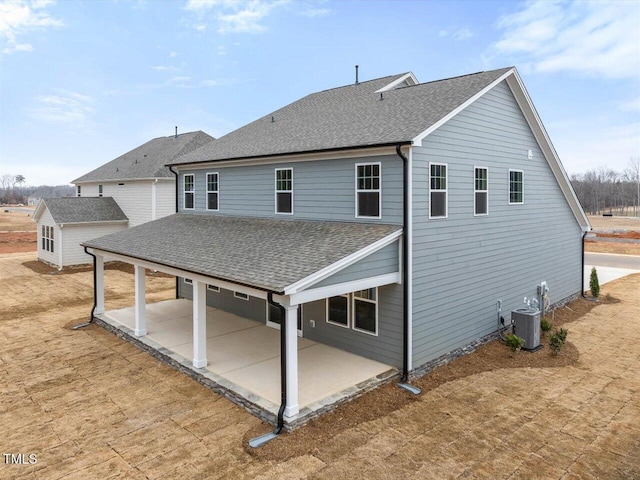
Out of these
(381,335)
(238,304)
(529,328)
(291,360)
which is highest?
(291,360)

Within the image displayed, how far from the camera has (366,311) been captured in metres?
10.1

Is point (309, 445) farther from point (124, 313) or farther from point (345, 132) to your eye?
point (124, 313)

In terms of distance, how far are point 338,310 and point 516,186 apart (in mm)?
7072

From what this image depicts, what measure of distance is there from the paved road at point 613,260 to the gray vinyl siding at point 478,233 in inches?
603

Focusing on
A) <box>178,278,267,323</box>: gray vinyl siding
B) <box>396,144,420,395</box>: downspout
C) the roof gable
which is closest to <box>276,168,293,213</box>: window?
<box>178,278,267,323</box>: gray vinyl siding

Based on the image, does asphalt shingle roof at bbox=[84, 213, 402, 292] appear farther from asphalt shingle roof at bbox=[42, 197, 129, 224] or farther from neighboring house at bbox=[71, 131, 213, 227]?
asphalt shingle roof at bbox=[42, 197, 129, 224]

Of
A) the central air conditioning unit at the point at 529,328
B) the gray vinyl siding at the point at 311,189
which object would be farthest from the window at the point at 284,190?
the central air conditioning unit at the point at 529,328

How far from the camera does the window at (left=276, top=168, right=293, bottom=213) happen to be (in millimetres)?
11945

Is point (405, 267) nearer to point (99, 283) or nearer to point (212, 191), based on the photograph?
point (212, 191)

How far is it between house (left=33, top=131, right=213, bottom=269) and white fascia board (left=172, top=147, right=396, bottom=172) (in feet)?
32.4

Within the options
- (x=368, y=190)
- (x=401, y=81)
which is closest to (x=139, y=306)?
(x=368, y=190)

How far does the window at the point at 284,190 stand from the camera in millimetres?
11945

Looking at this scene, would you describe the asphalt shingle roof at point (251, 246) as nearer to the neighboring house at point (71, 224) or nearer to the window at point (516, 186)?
the window at point (516, 186)

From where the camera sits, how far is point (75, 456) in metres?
6.51
